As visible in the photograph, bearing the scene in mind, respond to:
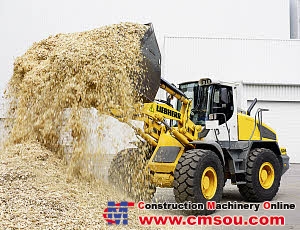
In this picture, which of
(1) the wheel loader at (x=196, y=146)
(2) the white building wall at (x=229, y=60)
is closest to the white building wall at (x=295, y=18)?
(2) the white building wall at (x=229, y=60)

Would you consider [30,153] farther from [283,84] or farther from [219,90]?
[283,84]

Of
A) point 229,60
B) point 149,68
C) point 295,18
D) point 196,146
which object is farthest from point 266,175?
point 295,18

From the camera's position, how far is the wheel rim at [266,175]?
316 inches

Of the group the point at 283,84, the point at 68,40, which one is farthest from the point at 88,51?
the point at 283,84

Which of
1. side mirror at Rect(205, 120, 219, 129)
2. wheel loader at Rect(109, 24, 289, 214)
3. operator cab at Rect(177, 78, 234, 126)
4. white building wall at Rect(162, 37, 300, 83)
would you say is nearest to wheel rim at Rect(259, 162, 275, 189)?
wheel loader at Rect(109, 24, 289, 214)

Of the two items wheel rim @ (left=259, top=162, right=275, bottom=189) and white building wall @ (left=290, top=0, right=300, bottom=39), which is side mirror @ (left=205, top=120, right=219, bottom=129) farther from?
white building wall @ (left=290, top=0, right=300, bottom=39)

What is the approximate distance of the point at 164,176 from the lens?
654 cm

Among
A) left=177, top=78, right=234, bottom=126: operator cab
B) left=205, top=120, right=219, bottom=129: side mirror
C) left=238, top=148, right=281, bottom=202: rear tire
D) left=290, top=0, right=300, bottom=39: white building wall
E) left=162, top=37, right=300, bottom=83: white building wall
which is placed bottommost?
left=238, top=148, right=281, bottom=202: rear tire

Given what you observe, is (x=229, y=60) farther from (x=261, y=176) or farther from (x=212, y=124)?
(x=212, y=124)

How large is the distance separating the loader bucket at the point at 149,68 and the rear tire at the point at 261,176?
9.45 feet

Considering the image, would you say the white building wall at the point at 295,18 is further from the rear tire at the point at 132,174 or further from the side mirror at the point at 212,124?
the rear tire at the point at 132,174

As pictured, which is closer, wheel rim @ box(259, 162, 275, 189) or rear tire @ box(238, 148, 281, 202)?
rear tire @ box(238, 148, 281, 202)

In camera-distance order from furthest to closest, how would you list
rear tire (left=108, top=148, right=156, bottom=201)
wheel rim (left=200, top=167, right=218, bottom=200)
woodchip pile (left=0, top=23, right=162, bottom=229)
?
rear tire (left=108, top=148, right=156, bottom=201), wheel rim (left=200, top=167, right=218, bottom=200), woodchip pile (left=0, top=23, right=162, bottom=229)

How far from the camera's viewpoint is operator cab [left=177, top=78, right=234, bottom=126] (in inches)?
294
